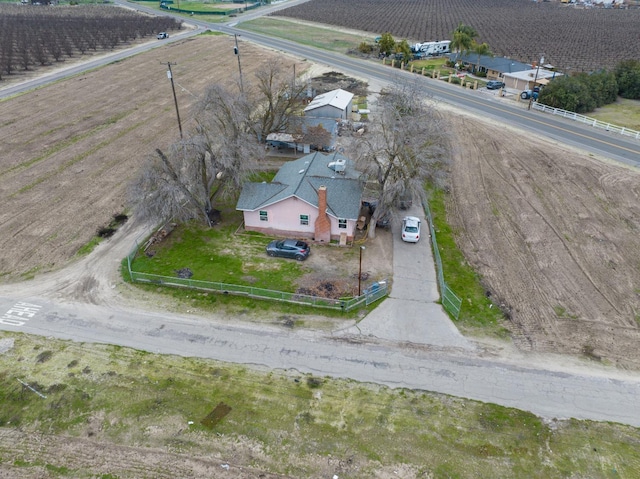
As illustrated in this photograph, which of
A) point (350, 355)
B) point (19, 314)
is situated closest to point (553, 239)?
point (350, 355)

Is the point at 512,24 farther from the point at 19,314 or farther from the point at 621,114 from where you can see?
the point at 19,314

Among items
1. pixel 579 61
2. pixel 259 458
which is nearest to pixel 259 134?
pixel 259 458

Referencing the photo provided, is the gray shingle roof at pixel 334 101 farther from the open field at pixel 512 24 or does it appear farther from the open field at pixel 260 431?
the open field at pixel 512 24

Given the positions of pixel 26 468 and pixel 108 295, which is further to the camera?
pixel 108 295

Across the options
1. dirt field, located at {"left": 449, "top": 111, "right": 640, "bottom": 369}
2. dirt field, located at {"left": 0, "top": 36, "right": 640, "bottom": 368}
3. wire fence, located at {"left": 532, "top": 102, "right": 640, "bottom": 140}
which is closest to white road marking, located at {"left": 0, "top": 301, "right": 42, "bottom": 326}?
dirt field, located at {"left": 0, "top": 36, "right": 640, "bottom": 368}

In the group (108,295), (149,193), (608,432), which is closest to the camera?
(608,432)

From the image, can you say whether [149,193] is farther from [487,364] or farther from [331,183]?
[487,364]

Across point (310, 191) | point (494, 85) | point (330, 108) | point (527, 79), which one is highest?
point (527, 79)
